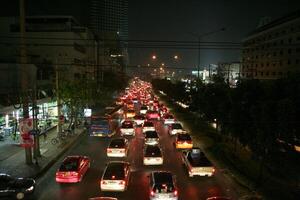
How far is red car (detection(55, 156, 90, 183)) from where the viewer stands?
2228cm

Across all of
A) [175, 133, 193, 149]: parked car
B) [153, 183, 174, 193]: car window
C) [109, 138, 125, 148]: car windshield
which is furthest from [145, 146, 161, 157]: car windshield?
[153, 183, 174, 193]: car window

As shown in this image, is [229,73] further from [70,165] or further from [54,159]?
[70,165]

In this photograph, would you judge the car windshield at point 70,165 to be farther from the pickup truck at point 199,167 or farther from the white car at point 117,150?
the pickup truck at point 199,167

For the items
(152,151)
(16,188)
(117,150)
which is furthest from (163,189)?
(117,150)

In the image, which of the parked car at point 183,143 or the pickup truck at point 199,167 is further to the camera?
the parked car at point 183,143

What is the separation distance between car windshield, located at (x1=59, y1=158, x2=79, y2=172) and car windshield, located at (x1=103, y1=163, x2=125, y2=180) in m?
2.07

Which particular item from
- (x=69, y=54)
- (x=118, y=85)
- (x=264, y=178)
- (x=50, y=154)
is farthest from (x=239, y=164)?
(x=118, y=85)

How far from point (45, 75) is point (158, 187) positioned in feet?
129

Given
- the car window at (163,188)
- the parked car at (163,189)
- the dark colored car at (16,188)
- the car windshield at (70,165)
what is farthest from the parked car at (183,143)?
the dark colored car at (16,188)

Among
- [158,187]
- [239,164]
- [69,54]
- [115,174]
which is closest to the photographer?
[158,187]

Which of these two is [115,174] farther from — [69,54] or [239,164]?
[69,54]

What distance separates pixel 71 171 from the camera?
73.4ft

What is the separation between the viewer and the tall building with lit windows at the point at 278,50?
79412 mm

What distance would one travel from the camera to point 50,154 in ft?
101
